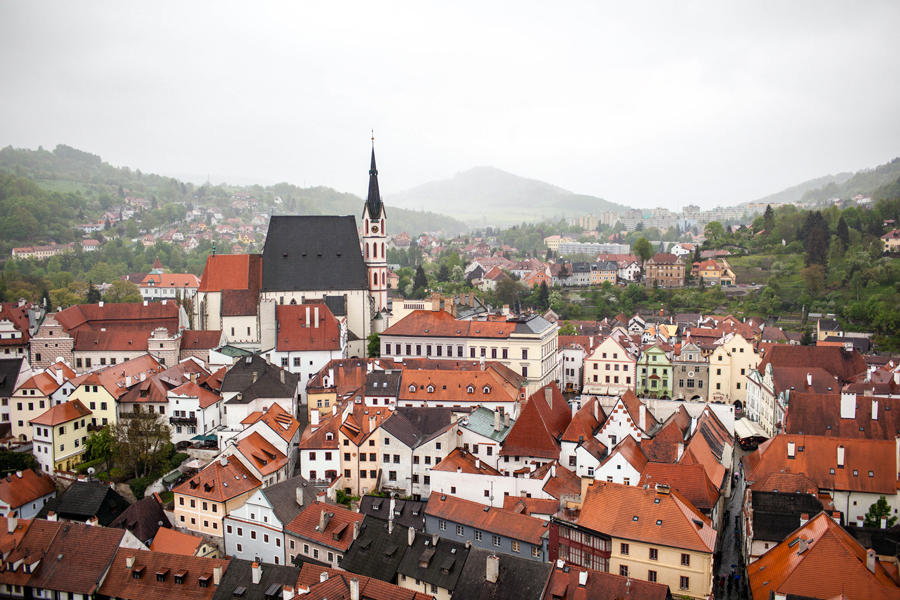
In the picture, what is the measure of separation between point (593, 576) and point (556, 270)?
349 ft

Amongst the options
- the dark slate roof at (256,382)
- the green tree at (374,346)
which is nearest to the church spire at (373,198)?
the green tree at (374,346)

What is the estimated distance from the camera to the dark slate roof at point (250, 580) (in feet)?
103

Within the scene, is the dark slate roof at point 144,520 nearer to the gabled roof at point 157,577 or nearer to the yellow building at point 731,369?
the gabled roof at point 157,577

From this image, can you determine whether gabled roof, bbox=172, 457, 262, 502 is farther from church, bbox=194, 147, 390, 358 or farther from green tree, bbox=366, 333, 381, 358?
green tree, bbox=366, 333, 381, 358

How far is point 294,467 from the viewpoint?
153 ft

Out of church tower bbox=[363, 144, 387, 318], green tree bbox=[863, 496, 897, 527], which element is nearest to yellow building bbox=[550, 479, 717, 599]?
green tree bbox=[863, 496, 897, 527]

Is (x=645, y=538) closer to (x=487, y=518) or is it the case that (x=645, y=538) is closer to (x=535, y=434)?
(x=487, y=518)

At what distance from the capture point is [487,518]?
1387 inches

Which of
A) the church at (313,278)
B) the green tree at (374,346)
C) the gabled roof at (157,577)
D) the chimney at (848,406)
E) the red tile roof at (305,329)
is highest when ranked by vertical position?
the church at (313,278)

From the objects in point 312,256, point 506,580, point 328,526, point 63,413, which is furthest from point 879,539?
point 312,256

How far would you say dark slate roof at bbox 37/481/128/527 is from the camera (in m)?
42.3

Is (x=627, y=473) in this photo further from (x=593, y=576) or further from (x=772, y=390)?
(x=772, y=390)

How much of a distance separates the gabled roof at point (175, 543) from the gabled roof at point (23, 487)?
12.1 m

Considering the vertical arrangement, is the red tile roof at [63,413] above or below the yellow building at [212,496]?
above
